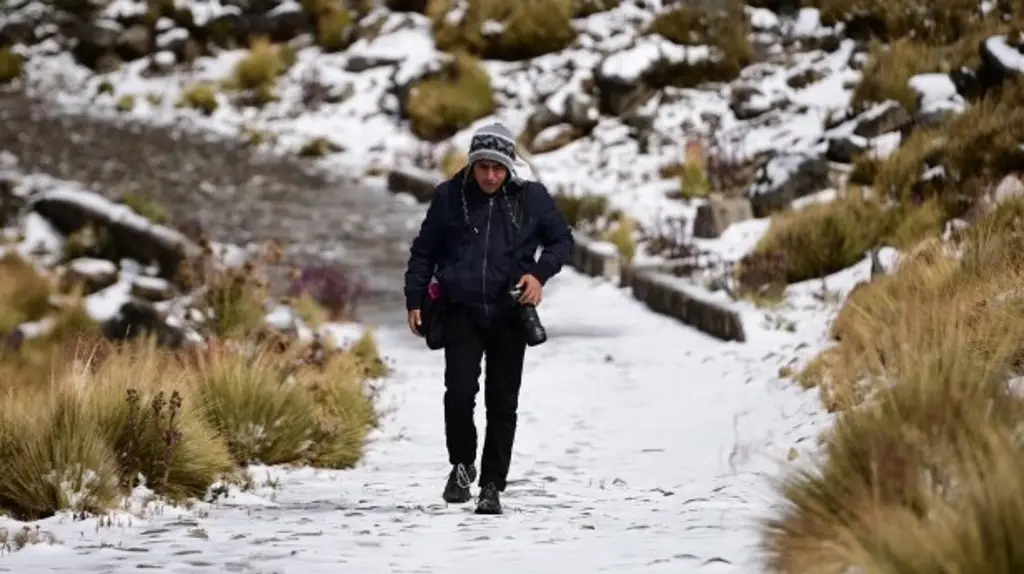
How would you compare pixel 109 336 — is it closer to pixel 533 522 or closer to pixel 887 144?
pixel 533 522

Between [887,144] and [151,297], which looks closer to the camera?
[151,297]

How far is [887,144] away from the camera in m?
12.2

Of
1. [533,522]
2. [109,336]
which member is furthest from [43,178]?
[533,522]

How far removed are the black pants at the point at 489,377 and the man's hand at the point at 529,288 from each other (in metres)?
0.14

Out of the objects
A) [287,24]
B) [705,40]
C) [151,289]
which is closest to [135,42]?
[287,24]

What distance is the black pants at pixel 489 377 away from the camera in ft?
16.9

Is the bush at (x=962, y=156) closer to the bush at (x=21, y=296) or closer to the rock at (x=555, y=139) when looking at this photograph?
the bush at (x=21, y=296)

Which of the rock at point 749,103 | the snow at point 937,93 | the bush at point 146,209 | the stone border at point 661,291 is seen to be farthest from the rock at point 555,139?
the snow at point 937,93

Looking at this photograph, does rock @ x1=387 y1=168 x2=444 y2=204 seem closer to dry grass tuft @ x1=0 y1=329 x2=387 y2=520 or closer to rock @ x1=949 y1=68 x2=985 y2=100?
rock @ x1=949 y1=68 x2=985 y2=100

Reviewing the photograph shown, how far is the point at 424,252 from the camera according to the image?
5184mm

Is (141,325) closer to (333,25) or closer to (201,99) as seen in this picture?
(201,99)

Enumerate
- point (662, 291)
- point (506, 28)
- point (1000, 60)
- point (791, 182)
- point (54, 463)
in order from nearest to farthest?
point (54, 463) → point (662, 291) → point (1000, 60) → point (791, 182) → point (506, 28)

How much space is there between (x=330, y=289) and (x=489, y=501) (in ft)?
20.8

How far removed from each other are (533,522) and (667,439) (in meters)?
2.16
